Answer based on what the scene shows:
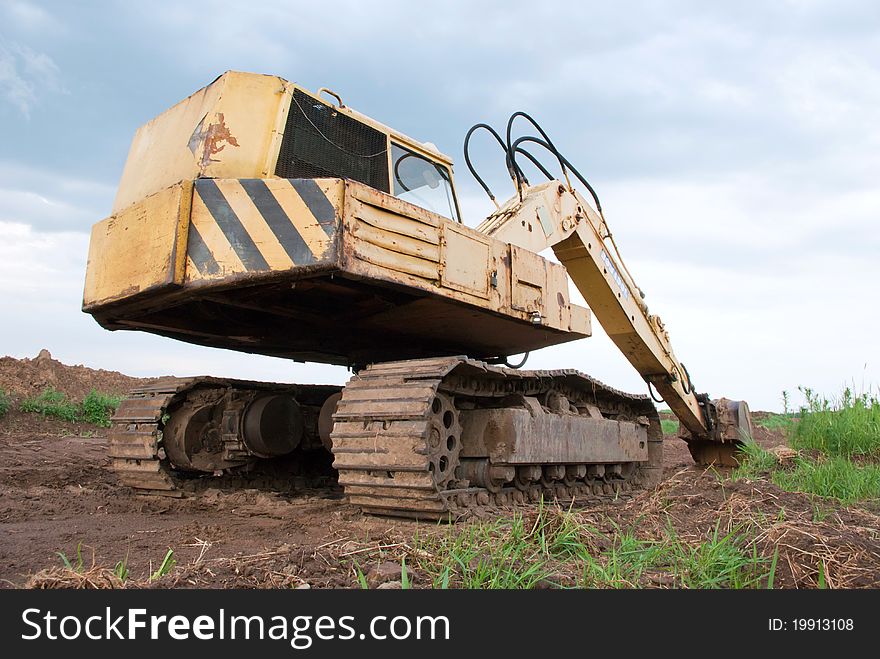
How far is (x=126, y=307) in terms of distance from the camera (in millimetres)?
4992

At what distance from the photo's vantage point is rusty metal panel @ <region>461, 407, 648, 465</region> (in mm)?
5055

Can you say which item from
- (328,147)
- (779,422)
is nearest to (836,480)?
(328,147)

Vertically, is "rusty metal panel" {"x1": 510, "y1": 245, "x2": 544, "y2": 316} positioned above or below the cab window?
below

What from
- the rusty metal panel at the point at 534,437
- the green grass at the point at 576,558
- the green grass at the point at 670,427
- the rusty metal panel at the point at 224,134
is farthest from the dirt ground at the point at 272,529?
the green grass at the point at 670,427

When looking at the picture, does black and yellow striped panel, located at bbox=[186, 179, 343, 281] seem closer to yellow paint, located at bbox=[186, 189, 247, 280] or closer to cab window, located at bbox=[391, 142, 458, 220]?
yellow paint, located at bbox=[186, 189, 247, 280]

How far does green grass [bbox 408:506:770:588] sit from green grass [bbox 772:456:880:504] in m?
2.53

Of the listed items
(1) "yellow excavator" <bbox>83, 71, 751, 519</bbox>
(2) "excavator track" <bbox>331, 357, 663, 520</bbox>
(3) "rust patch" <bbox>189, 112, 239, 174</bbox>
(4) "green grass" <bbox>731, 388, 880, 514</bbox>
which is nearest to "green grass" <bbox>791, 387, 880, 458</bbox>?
(4) "green grass" <bbox>731, 388, 880, 514</bbox>

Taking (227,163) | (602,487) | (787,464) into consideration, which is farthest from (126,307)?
(787,464)

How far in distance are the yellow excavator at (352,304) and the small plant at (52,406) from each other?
8.64 meters

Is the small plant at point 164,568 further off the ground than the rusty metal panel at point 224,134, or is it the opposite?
the rusty metal panel at point 224,134

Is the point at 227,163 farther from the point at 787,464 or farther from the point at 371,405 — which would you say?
the point at 787,464

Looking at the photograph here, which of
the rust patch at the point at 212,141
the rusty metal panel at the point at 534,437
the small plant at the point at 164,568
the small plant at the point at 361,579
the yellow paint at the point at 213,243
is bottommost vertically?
the small plant at the point at 164,568

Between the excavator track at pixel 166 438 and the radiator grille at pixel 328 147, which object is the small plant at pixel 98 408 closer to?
the excavator track at pixel 166 438

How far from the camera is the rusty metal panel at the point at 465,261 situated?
4.86 m
